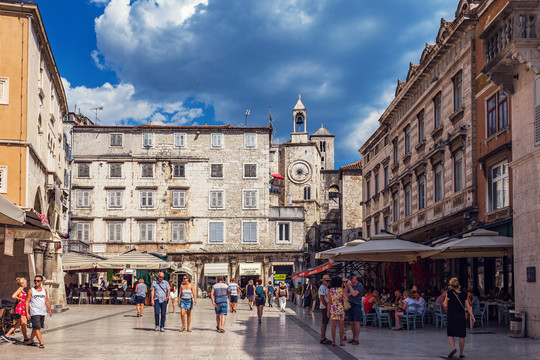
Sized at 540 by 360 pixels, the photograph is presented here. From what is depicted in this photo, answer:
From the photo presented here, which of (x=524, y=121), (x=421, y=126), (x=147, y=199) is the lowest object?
(x=524, y=121)

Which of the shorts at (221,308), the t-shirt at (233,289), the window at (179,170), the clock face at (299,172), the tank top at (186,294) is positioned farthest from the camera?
the clock face at (299,172)

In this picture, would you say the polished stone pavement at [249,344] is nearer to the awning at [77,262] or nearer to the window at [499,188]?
the window at [499,188]

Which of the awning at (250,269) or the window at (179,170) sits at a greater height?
the window at (179,170)

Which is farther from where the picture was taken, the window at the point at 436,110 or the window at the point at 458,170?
the window at the point at 436,110

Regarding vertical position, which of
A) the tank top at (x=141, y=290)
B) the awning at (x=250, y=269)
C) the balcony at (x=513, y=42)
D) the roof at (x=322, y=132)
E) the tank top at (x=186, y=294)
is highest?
the roof at (x=322, y=132)

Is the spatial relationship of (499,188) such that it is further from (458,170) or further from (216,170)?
(216,170)

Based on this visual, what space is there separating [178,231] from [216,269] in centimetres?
435

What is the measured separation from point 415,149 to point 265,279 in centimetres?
2721

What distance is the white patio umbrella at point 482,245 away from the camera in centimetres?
1836

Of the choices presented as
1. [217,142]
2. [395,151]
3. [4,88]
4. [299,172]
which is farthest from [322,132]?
[4,88]

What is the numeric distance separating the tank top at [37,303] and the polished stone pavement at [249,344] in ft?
2.51

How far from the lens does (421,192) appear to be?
102ft

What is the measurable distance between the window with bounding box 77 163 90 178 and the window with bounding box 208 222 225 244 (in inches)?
427

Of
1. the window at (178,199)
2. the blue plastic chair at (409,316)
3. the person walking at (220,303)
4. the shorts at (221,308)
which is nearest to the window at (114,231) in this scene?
the window at (178,199)
